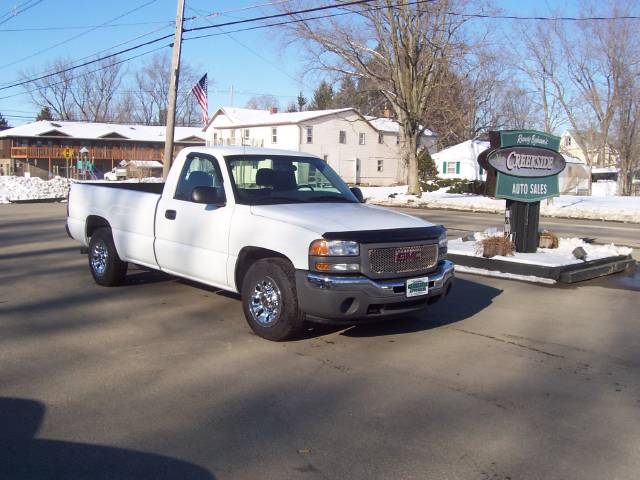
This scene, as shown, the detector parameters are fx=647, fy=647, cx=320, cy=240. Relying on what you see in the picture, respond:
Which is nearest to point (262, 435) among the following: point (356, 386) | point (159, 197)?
point (356, 386)

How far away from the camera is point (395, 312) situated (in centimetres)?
598

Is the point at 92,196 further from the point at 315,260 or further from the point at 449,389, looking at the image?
the point at 449,389

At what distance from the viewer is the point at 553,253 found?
10.9 meters

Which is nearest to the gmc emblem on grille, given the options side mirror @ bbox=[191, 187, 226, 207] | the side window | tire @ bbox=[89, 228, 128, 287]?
side mirror @ bbox=[191, 187, 226, 207]

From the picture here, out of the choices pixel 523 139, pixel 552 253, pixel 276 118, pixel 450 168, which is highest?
pixel 276 118

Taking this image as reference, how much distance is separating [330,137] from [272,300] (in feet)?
169

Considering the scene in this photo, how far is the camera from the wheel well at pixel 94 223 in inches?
348

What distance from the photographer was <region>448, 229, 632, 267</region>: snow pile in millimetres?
9977

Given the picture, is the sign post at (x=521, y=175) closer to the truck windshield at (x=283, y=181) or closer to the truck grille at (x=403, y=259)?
the truck windshield at (x=283, y=181)

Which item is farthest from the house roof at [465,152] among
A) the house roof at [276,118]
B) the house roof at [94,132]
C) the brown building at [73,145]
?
the brown building at [73,145]

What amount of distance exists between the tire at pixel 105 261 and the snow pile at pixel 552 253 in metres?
5.42

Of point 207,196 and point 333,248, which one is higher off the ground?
point 207,196

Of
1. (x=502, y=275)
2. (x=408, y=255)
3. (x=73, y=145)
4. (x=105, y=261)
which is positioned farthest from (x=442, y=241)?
(x=73, y=145)

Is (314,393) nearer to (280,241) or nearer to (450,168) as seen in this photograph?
(280,241)
